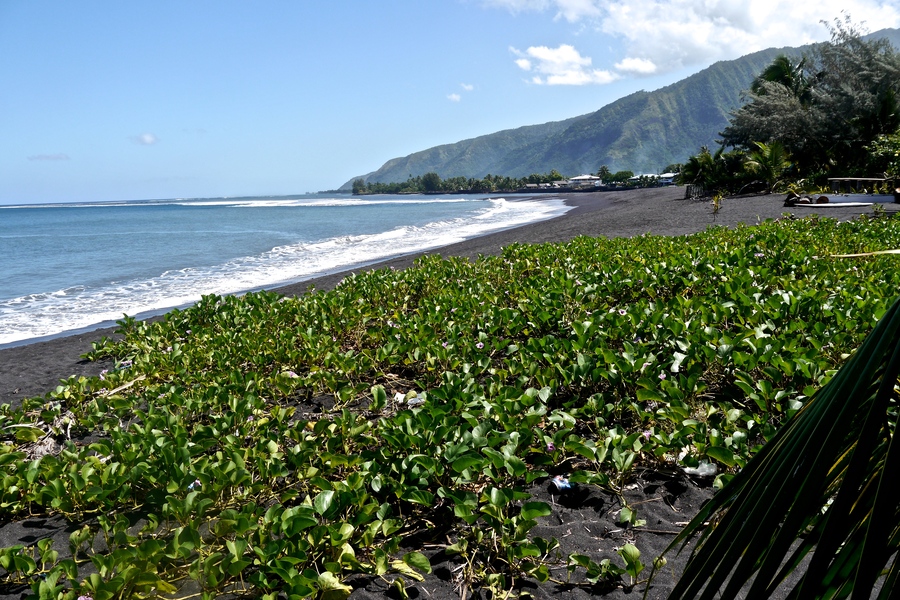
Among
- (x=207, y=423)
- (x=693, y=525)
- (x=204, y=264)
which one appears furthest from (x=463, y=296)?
(x=204, y=264)

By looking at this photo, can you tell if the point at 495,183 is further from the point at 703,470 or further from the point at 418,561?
the point at 418,561

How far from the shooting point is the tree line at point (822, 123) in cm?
2534

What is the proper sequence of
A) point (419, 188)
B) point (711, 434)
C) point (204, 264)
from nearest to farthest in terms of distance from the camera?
1. point (711, 434)
2. point (204, 264)
3. point (419, 188)

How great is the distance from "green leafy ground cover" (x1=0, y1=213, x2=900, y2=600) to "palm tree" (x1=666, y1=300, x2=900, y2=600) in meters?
1.80

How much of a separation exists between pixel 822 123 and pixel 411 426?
31.4 m

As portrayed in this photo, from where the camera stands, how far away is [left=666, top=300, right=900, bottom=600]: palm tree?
0.37m

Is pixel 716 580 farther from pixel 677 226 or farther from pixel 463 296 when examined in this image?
pixel 677 226

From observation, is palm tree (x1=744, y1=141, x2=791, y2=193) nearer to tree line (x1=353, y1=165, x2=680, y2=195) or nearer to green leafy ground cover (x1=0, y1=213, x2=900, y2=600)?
green leafy ground cover (x1=0, y1=213, x2=900, y2=600)

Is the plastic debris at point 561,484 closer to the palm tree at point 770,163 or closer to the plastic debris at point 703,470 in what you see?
the plastic debris at point 703,470

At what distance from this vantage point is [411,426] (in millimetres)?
3119

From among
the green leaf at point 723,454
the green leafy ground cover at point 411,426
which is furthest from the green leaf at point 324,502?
the green leaf at point 723,454

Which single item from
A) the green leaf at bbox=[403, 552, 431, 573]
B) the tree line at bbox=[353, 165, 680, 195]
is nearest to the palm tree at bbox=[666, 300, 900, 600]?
the green leaf at bbox=[403, 552, 431, 573]

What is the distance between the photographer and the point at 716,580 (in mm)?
487

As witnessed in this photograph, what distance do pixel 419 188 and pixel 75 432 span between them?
555 ft
